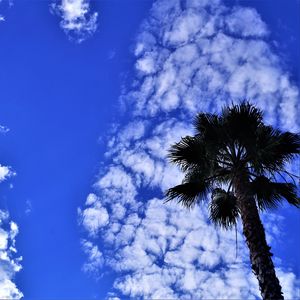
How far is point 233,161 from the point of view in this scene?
13.5 m

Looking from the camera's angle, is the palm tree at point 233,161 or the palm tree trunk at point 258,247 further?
the palm tree at point 233,161

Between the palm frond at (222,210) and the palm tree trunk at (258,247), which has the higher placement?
the palm frond at (222,210)

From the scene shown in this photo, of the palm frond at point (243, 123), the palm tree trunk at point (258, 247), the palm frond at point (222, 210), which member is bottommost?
the palm tree trunk at point (258, 247)

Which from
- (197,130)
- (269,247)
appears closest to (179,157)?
(197,130)

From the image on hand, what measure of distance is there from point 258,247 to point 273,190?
327 cm

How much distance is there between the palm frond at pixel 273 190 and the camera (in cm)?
1372

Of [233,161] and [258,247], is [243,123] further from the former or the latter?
[258,247]

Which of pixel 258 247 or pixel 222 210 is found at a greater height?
pixel 222 210

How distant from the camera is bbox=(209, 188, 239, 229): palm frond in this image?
1445 cm

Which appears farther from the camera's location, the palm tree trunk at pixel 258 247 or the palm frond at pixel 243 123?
the palm frond at pixel 243 123

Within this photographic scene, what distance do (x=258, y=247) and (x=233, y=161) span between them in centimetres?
326

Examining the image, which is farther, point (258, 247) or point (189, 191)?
point (189, 191)

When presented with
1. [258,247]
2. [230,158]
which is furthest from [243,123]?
[258,247]

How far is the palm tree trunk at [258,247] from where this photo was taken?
10.3 m
